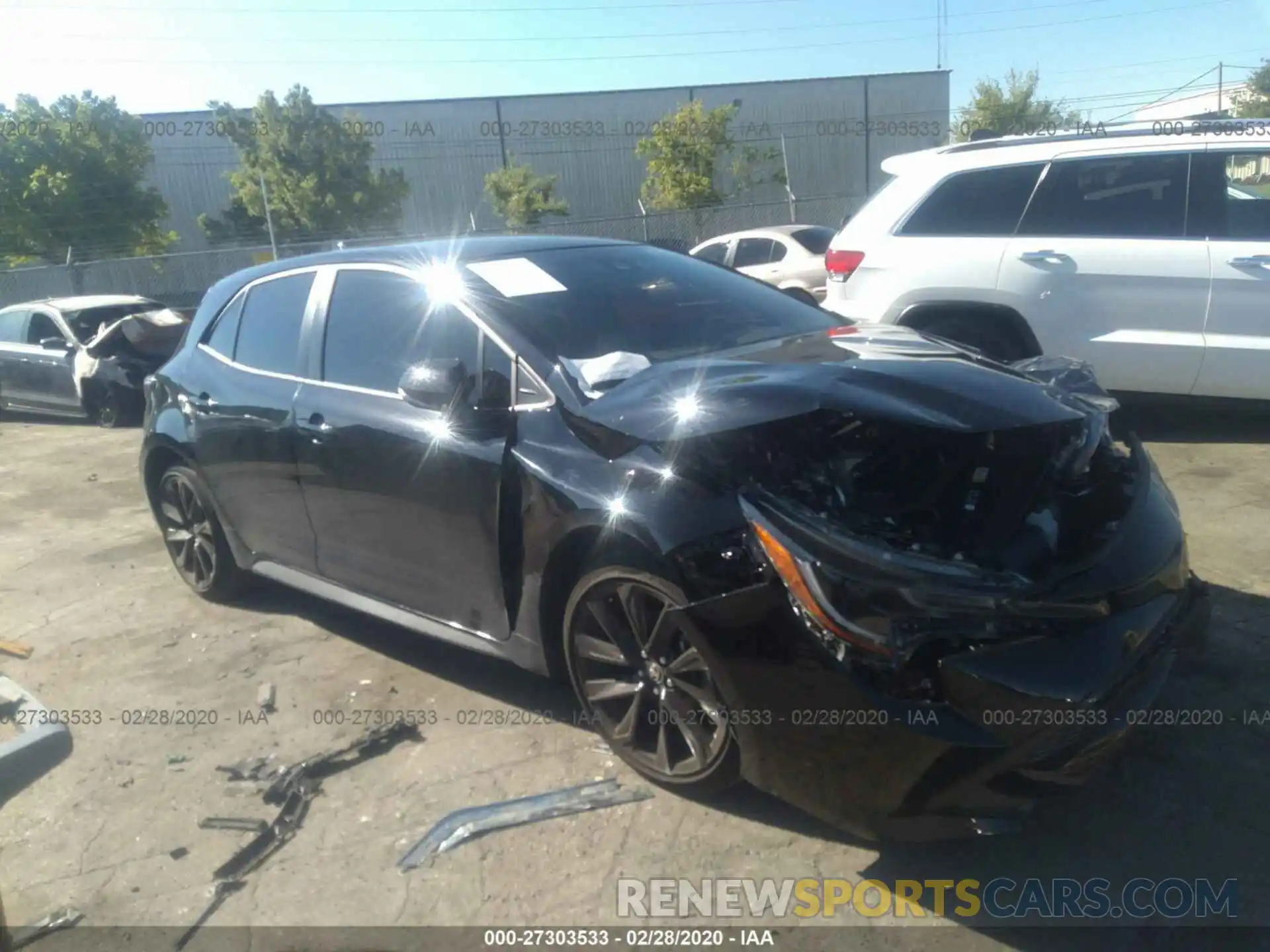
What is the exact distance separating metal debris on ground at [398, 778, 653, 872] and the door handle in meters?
4.85

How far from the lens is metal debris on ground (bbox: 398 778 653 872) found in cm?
328

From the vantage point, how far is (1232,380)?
6254 mm

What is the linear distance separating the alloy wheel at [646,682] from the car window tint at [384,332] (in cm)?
104

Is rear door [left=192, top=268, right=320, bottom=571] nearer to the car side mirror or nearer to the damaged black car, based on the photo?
the car side mirror

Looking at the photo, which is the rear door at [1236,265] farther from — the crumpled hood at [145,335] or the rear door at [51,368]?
the rear door at [51,368]

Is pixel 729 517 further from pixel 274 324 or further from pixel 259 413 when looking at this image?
pixel 274 324

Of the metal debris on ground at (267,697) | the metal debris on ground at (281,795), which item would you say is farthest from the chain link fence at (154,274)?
the metal debris on ground at (281,795)

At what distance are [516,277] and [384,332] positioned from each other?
0.57 m

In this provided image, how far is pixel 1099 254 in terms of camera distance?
21.2 feet

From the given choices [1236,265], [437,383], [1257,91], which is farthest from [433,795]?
[1257,91]

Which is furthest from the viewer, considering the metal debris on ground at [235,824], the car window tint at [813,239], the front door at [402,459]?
the car window tint at [813,239]

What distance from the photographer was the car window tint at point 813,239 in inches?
571

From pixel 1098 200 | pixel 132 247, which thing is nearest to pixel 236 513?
pixel 1098 200

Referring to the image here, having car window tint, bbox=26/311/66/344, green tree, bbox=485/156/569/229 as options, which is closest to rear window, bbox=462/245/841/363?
car window tint, bbox=26/311/66/344
